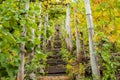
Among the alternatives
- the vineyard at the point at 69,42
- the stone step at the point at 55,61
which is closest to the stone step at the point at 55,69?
the vineyard at the point at 69,42

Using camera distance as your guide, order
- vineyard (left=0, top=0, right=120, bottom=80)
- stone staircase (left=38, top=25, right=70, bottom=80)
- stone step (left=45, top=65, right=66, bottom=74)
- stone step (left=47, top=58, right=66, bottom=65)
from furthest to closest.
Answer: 1. stone step (left=47, top=58, right=66, bottom=65)
2. stone step (left=45, top=65, right=66, bottom=74)
3. stone staircase (left=38, top=25, right=70, bottom=80)
4. vineyard (left=0, top=0, right=120, bottom=80)

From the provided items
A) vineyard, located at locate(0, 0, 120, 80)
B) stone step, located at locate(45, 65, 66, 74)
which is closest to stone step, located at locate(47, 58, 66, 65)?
vineyard, located at locate(0, 0, 120, 80)

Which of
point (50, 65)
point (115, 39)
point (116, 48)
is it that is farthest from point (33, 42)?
point (50, 65)

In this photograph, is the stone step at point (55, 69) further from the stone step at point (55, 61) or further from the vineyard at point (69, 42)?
the stone step at point (55, 61)

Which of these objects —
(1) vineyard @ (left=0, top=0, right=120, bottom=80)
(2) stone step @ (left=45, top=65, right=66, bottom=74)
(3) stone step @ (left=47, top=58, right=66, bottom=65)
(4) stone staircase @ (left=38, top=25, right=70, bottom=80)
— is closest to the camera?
(1) vineyard @ (left=0, top=0, right=120, bottom=80)

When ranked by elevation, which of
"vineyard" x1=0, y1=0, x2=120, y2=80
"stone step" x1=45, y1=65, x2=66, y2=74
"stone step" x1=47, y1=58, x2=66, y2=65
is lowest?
"stone step" x1=45, y1=65, x2=66, y2=74

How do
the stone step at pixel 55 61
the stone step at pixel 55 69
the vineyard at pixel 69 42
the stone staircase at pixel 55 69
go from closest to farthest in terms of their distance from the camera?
the vineyard at pixel 69 42
the stone staircase at pixel 55 69
the stone step at pixel 55 69
the stone step at pixel 55 61

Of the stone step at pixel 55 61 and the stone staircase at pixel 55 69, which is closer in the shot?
the stone staircase at pixel 55 69

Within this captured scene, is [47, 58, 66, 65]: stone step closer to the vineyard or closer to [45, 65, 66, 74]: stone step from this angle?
the vineyard

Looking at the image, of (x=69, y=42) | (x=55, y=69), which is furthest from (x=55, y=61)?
(x=69, y=42)

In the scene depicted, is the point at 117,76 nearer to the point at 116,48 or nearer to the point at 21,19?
the point at 116,48

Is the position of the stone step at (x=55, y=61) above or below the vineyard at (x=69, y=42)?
below

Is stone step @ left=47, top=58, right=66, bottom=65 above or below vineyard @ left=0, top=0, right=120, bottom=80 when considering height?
below

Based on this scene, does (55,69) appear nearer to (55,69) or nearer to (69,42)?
(55,69)
